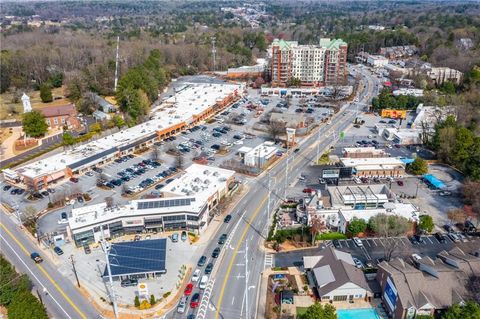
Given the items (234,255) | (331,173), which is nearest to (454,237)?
(331,173)

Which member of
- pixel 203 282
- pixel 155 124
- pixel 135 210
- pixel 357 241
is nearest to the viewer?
pixel 203 282

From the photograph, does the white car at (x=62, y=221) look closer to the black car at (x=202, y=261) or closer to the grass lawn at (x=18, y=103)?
the black car at (x=202, y=261)

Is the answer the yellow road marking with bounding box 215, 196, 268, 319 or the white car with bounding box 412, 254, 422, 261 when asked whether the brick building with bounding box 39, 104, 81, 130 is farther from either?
the white car with bounding box 412, 254, 422, 261

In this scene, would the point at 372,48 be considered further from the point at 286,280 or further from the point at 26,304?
the point at 26,304

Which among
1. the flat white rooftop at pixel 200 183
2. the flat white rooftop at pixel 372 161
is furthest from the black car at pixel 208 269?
the flat white rooftop at pixel 372 161

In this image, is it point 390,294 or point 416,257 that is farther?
point 416,257

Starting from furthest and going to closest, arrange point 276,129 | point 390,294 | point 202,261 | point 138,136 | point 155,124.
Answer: point 155,124 → point 276,129 → point 138,136 → point 202,261 → point 390,294

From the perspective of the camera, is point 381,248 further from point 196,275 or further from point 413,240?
point 196,275

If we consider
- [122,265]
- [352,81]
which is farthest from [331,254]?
[352,81]
